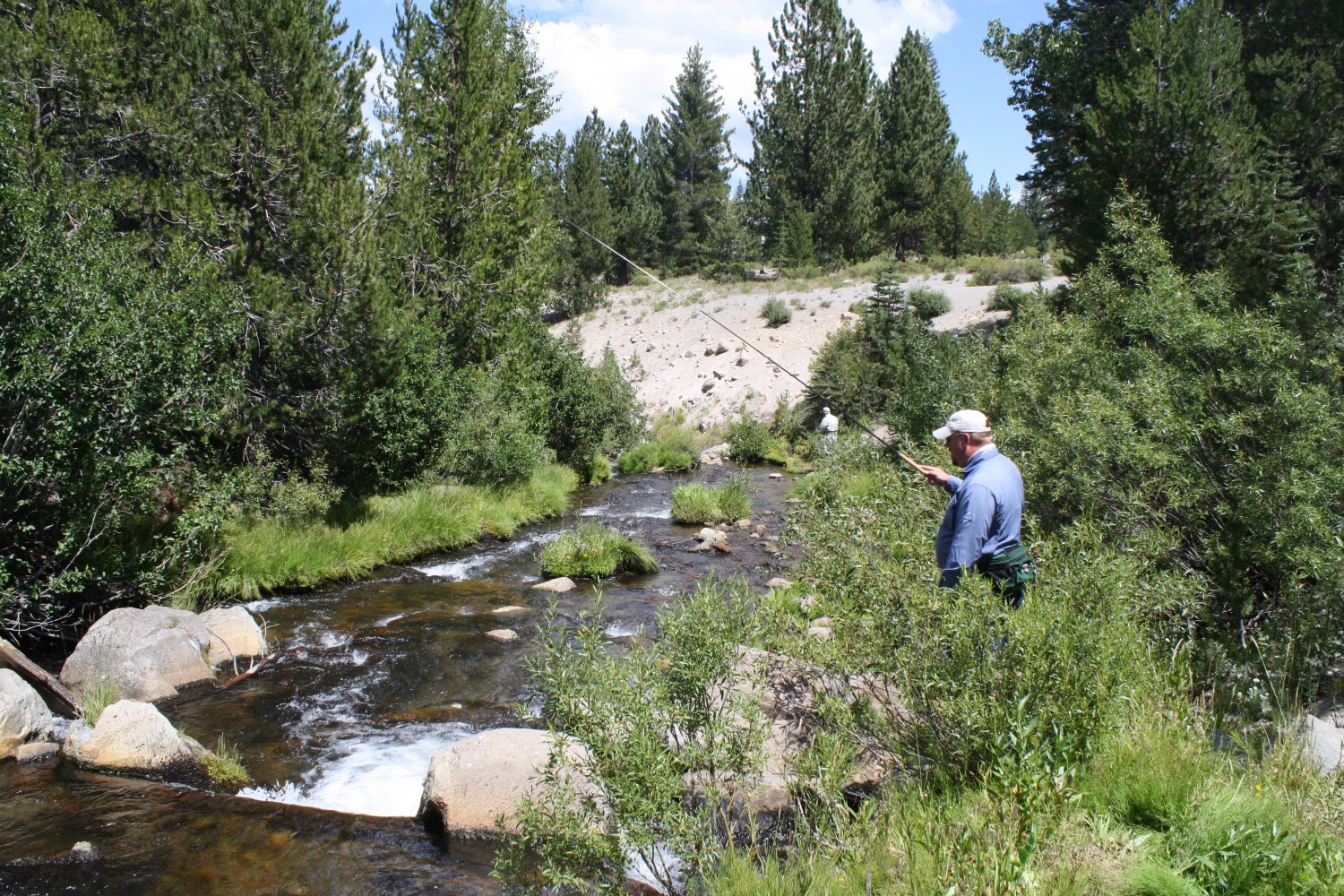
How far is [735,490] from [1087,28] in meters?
15.7

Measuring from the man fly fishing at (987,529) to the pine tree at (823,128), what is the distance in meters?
38.5

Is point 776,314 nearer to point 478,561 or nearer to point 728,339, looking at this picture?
point 728,339

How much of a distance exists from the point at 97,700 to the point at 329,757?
7.62ft

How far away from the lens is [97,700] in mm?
7480

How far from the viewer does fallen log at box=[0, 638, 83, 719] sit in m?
7.61

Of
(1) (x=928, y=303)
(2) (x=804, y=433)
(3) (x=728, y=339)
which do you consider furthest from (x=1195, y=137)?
(3) (x=728, y=339)

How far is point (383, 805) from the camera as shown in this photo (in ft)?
21.0

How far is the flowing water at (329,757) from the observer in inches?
212

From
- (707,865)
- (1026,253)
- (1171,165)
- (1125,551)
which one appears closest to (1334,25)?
(1171,165)

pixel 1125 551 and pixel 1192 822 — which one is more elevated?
pixel 1125 551

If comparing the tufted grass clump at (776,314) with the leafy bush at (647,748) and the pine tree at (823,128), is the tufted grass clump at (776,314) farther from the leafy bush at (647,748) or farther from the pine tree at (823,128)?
the leafy bush at (647,748)

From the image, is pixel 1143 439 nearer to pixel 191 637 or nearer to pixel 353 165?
pixel 191 637

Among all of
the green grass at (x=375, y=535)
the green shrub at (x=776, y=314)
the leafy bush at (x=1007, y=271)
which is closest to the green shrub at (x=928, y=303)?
the leafy bush at (x=1007, y=271)

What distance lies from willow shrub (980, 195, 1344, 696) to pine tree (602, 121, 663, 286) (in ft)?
132
